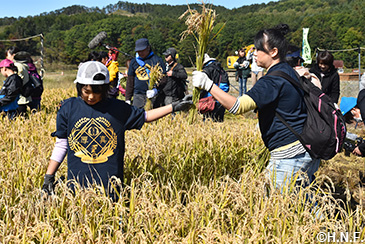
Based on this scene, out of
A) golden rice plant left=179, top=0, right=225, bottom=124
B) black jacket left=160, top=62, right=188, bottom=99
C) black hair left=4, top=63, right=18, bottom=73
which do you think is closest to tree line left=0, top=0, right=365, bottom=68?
black jacket left=160, top=62, right=188, bottom=99

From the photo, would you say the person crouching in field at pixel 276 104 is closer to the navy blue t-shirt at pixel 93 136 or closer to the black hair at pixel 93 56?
the navy blue t-shirt at pixel 93 136

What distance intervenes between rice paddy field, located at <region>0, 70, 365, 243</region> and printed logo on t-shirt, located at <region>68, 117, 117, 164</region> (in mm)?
216

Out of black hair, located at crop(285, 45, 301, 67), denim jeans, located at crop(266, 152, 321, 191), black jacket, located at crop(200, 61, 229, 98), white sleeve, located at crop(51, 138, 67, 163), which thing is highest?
black hair, located at crop(285, 45, 301, 67)

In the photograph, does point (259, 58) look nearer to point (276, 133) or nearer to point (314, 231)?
point (276, 133)

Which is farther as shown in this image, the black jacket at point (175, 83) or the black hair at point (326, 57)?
the black jacket at point (175, 83)

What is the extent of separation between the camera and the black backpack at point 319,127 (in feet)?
7.81

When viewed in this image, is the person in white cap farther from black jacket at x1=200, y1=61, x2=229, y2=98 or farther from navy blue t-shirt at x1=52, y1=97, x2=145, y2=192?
navy blue t-shirt at x1=52, y1=97, x2=145, y2=192

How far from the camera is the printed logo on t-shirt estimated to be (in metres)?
2.25

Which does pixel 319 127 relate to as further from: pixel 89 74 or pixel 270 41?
pixel 89 74

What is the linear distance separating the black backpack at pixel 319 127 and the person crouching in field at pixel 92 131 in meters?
1.09

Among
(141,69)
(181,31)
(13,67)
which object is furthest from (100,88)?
(181,31)

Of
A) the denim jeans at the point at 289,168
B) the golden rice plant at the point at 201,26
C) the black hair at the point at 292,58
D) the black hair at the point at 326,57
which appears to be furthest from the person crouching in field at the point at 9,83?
the black hair at the point at 326,57

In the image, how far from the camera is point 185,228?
87.9 inches

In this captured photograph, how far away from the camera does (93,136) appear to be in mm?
2260
